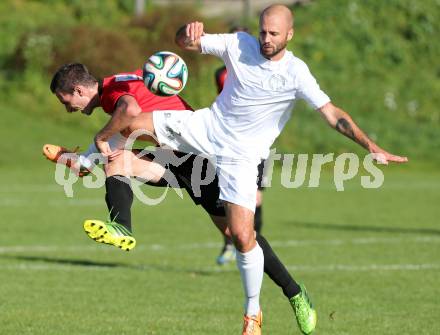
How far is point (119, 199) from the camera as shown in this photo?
27.8 feet

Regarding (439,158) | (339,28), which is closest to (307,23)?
(339,28)

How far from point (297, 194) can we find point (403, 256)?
31.3 feet

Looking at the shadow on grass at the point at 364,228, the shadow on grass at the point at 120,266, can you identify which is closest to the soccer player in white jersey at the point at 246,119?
the shadow on grass at the point at 120,266

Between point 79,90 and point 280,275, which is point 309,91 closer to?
point 280,275

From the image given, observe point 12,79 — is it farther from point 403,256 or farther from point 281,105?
point 281,105

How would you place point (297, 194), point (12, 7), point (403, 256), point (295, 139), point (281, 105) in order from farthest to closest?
point (12, 7) < point (295, 139) < point (297, 194) < point (403, 256) < point (281, 105)

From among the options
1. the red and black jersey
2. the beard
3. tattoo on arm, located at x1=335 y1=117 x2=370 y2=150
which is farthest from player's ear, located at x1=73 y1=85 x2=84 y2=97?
tattoo on arm, located at x1=335 y1=117 x2=370 y2=150

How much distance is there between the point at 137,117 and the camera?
26.7 feet

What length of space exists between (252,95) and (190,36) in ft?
2.05

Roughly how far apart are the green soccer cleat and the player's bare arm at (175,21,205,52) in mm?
2012

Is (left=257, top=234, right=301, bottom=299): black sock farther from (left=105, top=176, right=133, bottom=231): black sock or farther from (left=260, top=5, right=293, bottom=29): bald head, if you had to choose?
(left=260, top=5, right=293, bottom=29): bald head

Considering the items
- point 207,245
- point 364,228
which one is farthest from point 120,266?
point 364,228

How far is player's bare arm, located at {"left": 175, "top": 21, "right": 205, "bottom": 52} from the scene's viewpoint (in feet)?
26.3

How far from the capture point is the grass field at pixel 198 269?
9.12m
